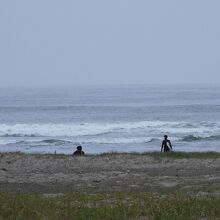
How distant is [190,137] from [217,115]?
86.0ft

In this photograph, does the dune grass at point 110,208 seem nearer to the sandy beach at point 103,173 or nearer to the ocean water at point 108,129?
the sandy beach at point 103,173

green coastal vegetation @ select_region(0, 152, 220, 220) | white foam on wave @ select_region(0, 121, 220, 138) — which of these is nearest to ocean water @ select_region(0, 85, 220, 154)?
white foam on wave @ select_region(0, 121, 220, 138)

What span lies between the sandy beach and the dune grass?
3.29 m

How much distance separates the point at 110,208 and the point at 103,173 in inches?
282

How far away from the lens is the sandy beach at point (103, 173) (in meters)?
15.5

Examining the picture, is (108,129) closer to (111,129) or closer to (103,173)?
(111,129)

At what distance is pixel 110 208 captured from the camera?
10.5 metres

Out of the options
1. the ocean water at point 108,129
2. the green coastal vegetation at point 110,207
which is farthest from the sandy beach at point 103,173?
the ocean water at point 108,129

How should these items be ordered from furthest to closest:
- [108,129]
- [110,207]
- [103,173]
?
1. [108,129]
2. [103,173]
3. [110,207]

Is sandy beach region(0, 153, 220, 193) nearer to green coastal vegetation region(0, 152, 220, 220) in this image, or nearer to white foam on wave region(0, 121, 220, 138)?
green coastal vegetation region(0, 152, 220, 220)

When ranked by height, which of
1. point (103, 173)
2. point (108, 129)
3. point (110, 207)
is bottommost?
point (108, 129)

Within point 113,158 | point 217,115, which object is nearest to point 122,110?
point 217,115

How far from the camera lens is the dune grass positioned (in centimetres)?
1002

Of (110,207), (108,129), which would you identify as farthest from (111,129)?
(110,207)
